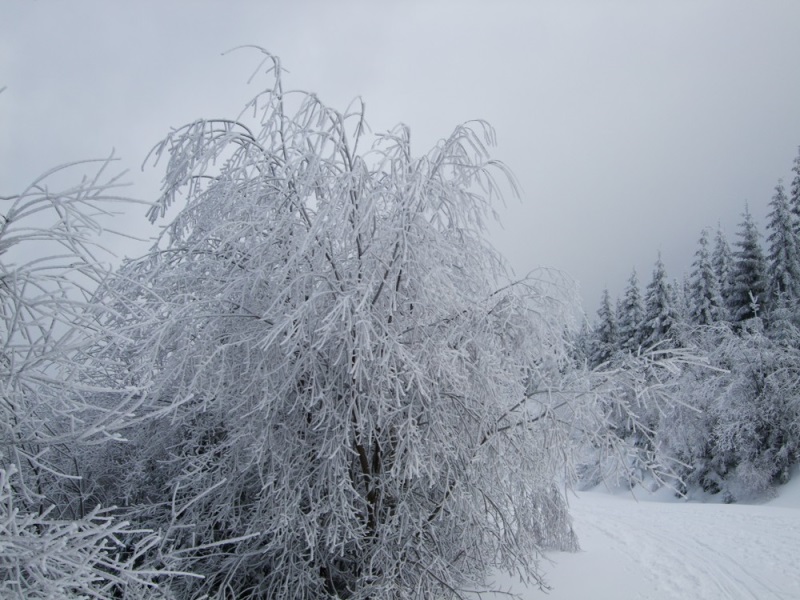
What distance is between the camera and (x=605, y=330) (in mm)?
36250

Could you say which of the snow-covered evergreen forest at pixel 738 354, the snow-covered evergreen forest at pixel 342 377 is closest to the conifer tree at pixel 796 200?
the snow-covered evergreen forest at pixel 738 354

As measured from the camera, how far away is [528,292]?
18.1ft

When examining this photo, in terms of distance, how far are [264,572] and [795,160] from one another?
29417mm

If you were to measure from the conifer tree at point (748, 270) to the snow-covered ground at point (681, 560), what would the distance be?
58.6ft

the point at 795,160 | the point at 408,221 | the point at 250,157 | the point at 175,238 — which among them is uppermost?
the point at 795,160

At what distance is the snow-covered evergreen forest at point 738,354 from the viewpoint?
20438mm

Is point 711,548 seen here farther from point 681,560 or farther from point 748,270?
point 748,270

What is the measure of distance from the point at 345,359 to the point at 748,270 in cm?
2898

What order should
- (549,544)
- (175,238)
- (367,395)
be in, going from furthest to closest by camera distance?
(549,544) < (175,238) < (367,395)

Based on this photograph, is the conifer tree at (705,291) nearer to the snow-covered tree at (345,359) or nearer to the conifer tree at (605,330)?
the conifer tree at (605,330)

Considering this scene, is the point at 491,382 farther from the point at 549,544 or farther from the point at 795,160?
the point at 795,160

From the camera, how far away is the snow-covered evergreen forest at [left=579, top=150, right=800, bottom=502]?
2044cm

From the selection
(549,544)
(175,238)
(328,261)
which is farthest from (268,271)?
(549,544)

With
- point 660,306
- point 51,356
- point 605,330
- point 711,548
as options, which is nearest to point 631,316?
point 605,330
